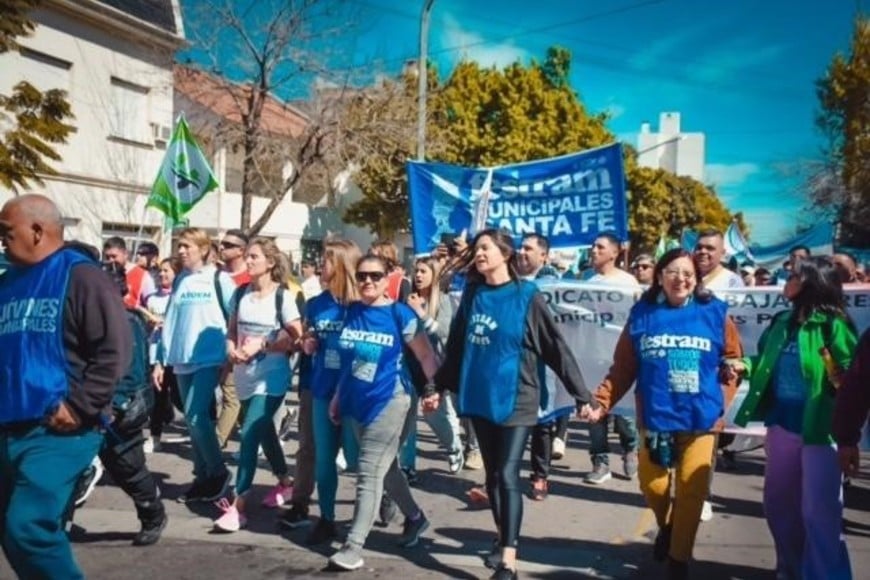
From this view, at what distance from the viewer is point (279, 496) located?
235 inches

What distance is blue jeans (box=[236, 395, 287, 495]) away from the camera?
5.38 meters

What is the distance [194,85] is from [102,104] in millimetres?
2231

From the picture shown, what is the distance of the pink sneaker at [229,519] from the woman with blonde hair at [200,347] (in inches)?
14.7

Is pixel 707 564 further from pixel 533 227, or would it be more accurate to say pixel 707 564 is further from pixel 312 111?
pixel 312 111

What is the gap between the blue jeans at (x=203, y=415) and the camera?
19.0ft

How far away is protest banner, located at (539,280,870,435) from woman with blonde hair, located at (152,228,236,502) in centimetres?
258

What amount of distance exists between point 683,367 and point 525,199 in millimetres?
3721

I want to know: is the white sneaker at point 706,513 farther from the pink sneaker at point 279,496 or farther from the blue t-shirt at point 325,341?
the pink sneaker at point 279,496

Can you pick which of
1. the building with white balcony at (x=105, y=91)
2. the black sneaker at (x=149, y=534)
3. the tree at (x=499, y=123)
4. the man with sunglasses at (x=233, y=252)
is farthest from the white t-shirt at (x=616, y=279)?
the tree at (x=499, y=123)

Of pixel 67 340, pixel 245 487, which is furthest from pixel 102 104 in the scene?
pixel 67 340

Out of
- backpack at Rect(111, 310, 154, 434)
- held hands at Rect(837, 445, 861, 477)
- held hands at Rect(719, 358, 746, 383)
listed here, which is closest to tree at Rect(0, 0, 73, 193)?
backpack at Rect(111, 310, 154, 434)

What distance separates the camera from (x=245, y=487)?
17.7 feet

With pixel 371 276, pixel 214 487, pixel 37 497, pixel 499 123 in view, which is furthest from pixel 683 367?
pixel 499 123

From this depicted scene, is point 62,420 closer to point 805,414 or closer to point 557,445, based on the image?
point 805,414
